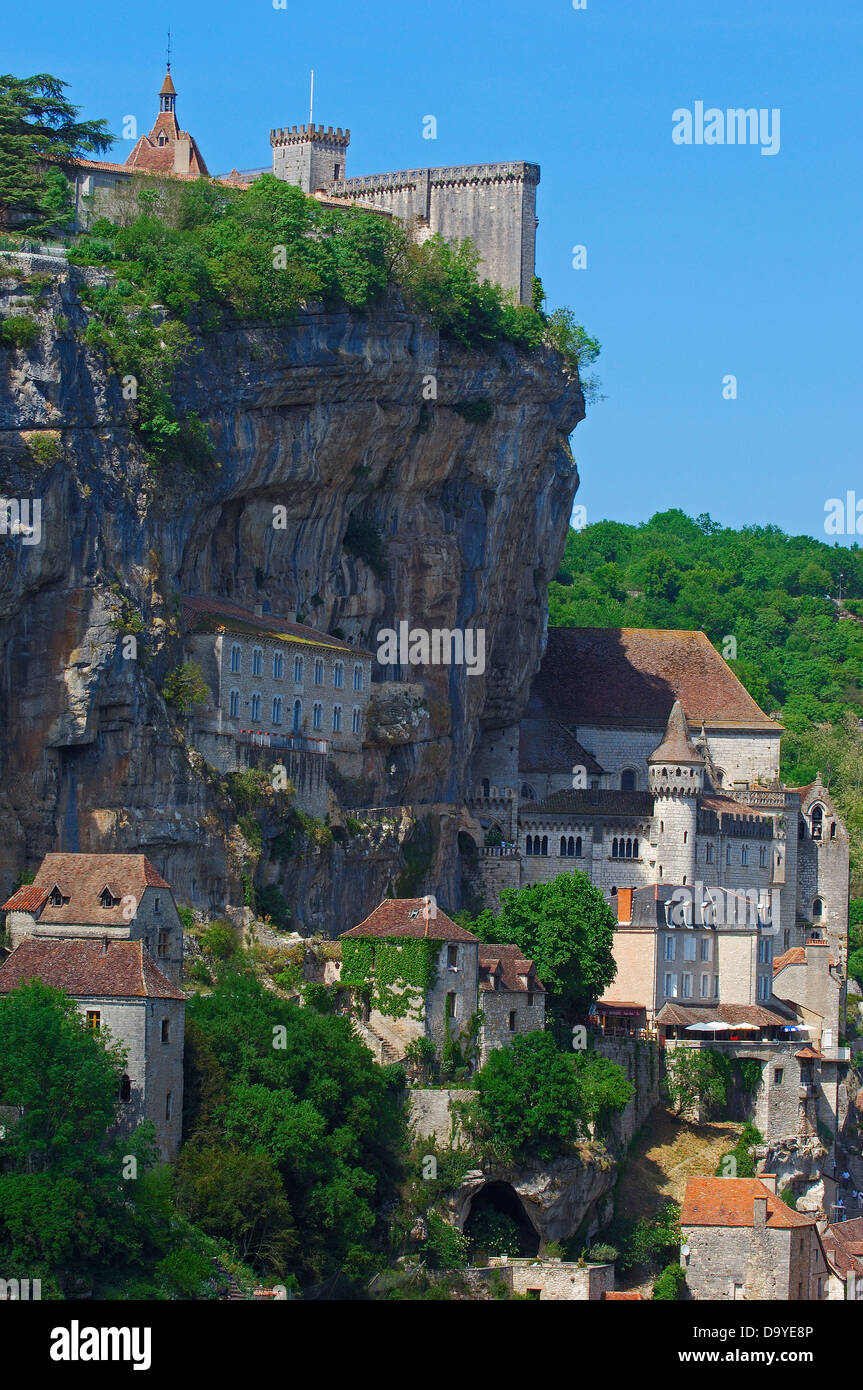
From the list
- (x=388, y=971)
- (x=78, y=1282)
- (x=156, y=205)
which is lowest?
(x=78, y=1282)

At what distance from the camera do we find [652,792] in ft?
346

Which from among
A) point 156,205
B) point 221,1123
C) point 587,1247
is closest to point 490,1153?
point 587,1247

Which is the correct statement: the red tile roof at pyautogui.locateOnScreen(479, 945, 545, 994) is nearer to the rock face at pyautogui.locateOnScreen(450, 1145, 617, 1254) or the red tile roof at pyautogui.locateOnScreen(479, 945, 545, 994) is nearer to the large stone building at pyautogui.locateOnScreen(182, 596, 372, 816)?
the rock face at pyautogui.locateOnScreen(450, 1145, 617, 1254)

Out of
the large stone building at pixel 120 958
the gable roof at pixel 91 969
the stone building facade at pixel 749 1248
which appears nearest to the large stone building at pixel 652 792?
the stone building facade at pixel 749 1248

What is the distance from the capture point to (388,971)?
268 ft

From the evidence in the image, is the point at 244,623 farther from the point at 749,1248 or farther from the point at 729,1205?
the point at 749,1248

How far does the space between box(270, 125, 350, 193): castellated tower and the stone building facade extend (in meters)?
42.8

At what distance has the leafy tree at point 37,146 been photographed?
90312 mm

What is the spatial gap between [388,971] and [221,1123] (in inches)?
381

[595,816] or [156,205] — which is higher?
[156,205]

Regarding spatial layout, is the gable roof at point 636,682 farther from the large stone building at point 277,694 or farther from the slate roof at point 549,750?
the large stone building at point 277,694

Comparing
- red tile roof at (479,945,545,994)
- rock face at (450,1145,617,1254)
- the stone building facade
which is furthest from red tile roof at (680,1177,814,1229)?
red tile roof at (479,945,545,994)

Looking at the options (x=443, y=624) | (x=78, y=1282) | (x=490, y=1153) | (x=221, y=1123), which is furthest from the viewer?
(x=443, y=624)
